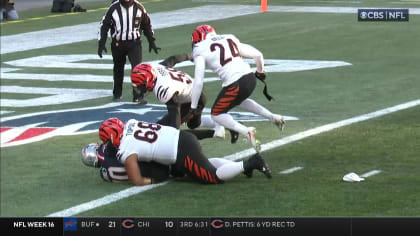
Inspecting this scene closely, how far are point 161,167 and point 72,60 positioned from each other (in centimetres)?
1205

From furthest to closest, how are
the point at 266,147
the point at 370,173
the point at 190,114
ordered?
the point at 266,147
the point at 190,114
the point at 370,173

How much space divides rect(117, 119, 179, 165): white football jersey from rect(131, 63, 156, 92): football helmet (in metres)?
1.24

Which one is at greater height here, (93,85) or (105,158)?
(105,158)

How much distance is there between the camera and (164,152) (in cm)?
1197

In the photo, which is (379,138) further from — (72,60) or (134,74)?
(72,60)

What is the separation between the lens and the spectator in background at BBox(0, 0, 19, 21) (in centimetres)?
3155

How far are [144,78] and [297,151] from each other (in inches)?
88.0

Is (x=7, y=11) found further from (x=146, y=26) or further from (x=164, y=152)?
(x=164, y=152)

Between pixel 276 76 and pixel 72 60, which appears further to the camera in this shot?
pixel 72 60

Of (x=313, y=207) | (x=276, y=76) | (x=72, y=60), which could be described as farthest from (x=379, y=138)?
(x=72, y=60)

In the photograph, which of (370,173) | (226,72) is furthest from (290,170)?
(226,72)

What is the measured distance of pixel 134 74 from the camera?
13.2 m

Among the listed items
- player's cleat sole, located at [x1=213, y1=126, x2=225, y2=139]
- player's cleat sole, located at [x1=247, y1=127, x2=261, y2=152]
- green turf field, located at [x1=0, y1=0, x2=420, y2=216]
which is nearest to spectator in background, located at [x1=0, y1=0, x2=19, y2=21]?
green turf field, located at [x1=0, y1=0, x2=420, y2=216]

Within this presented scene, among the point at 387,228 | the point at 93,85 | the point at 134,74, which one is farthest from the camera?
the point at 93,85
